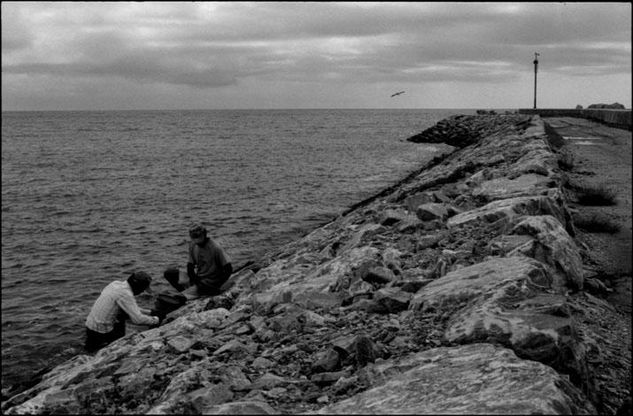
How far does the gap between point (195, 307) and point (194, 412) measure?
5.36 metres

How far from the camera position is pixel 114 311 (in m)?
8.30

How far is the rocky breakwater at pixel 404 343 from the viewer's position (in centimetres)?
360

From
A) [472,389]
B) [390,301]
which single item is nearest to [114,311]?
[390,301]

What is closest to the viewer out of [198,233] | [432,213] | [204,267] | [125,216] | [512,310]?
[512,310]

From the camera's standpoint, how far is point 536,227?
263 inches

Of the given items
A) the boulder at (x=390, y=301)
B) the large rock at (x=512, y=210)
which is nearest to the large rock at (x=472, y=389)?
the boulder at (x=390, y=301)

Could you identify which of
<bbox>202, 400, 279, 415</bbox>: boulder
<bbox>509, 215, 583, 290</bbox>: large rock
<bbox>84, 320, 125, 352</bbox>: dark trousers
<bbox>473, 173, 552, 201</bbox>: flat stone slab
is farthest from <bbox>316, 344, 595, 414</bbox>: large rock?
<bbox>473, 173, 552, 201</bbox>: flat stone slab

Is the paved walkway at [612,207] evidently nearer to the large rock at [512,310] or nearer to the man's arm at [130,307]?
the large rock at [512,310]

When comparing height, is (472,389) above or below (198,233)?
above

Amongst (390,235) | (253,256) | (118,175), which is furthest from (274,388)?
(118,175)

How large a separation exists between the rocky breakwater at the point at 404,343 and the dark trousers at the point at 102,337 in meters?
0.78

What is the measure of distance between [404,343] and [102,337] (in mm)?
5454

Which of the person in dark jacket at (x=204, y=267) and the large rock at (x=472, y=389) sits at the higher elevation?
the large rock at (x=472, y=389)

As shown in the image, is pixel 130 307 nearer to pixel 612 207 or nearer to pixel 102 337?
pixel 102 337
